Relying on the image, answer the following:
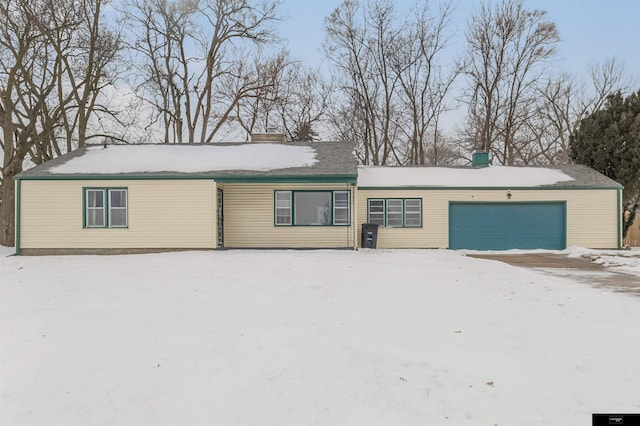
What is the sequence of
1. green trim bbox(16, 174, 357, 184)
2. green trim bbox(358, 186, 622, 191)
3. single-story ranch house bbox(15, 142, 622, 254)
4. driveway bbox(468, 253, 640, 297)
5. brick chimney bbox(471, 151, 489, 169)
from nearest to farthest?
driveway bbox(468, 253, 640, 297) → green trim bbox(16, 174, 357, 184) → single-story ranch house bbox(15, 142, 622, 254) → green trim bbox(358, 186, 622, 191) → brick chimney bbox(471, 151, 489, 169)

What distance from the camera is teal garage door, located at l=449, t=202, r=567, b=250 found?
59.1ft

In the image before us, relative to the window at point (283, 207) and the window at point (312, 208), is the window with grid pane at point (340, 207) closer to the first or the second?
the window at point (312, 208)

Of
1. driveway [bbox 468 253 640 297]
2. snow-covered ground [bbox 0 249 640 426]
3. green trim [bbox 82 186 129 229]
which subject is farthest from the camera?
green trim [bbox 82 186 129 229]

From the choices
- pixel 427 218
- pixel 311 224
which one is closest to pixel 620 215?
pixel 427 218

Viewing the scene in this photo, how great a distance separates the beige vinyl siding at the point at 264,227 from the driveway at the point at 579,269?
17.0 feet

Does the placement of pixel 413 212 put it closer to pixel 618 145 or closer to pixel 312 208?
pixel 312 208

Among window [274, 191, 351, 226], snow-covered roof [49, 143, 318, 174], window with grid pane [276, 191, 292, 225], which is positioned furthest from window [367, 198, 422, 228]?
window with grid pane [276, 191, 292, 225]

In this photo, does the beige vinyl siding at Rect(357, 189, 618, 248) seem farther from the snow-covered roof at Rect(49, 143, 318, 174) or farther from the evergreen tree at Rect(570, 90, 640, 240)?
the snow-covered roof at Rect(49, 143, 318, 174)

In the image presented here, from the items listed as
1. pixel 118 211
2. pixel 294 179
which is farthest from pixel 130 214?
pixel 294 179

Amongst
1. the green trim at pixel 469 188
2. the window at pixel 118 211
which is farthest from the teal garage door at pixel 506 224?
the window at pixel 118 211

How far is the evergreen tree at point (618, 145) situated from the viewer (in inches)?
783

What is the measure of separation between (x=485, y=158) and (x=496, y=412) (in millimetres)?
18348

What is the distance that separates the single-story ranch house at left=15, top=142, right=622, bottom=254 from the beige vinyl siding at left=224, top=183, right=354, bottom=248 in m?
0.04

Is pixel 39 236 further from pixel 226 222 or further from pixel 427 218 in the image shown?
pixel 427 218
